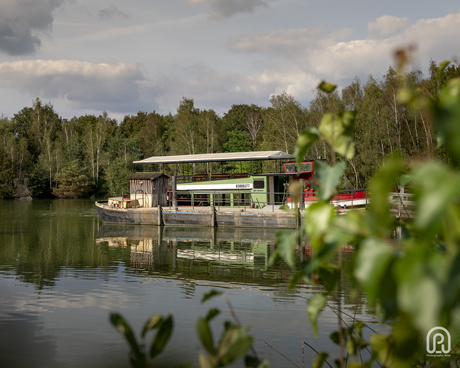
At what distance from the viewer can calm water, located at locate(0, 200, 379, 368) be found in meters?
6.27

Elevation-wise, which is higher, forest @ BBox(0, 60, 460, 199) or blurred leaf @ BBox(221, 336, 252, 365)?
forest @ BBox(0, 60, 460, 199)

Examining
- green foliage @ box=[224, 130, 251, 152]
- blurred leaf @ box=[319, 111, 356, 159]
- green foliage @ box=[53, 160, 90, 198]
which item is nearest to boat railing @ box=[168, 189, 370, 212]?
blurred leaf @ box=[319, 111, 356, 159]

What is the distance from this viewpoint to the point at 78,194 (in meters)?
55.1

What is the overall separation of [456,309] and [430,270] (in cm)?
14

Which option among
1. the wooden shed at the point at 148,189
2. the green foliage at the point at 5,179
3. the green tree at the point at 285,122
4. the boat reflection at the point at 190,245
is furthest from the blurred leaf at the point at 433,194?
the green foliage at the point at 5,179

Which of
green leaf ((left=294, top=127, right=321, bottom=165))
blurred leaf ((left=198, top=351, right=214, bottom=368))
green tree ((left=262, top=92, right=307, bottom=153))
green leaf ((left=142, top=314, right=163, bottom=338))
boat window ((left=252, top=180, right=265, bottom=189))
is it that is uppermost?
green tree ((left=262, top=92, right=307, bottom=153))

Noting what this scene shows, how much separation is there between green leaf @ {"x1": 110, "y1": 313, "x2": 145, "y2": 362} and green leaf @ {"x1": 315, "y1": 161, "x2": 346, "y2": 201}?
17.1 inches

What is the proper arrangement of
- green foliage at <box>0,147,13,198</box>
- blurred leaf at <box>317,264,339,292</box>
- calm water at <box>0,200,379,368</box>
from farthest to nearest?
green foliage at <box>0,147,13,198</box> → calm water at <box>0,200,379,368</box> → blurred leaf at <box>317,264,339,292</box>

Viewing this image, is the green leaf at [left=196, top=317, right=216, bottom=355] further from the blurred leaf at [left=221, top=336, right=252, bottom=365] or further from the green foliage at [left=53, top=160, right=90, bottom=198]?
the green foliage at [left=53, top=160, right=90, bottom=198]

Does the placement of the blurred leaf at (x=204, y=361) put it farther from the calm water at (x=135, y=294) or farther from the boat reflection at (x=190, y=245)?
the boat reflection at (x=190, y=245)

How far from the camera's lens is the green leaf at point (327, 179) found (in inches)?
28.3

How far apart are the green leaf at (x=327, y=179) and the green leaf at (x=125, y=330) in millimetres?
435

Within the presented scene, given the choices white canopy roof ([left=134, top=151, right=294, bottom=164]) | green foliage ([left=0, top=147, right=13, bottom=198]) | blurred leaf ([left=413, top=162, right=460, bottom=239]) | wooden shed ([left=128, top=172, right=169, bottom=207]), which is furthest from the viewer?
green foliage ([left=0, top=147, right=13, bottom=198])

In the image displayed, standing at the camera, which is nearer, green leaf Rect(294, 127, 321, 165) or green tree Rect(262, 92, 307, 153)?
green leaf Rect(294, 127, 321, 165)
